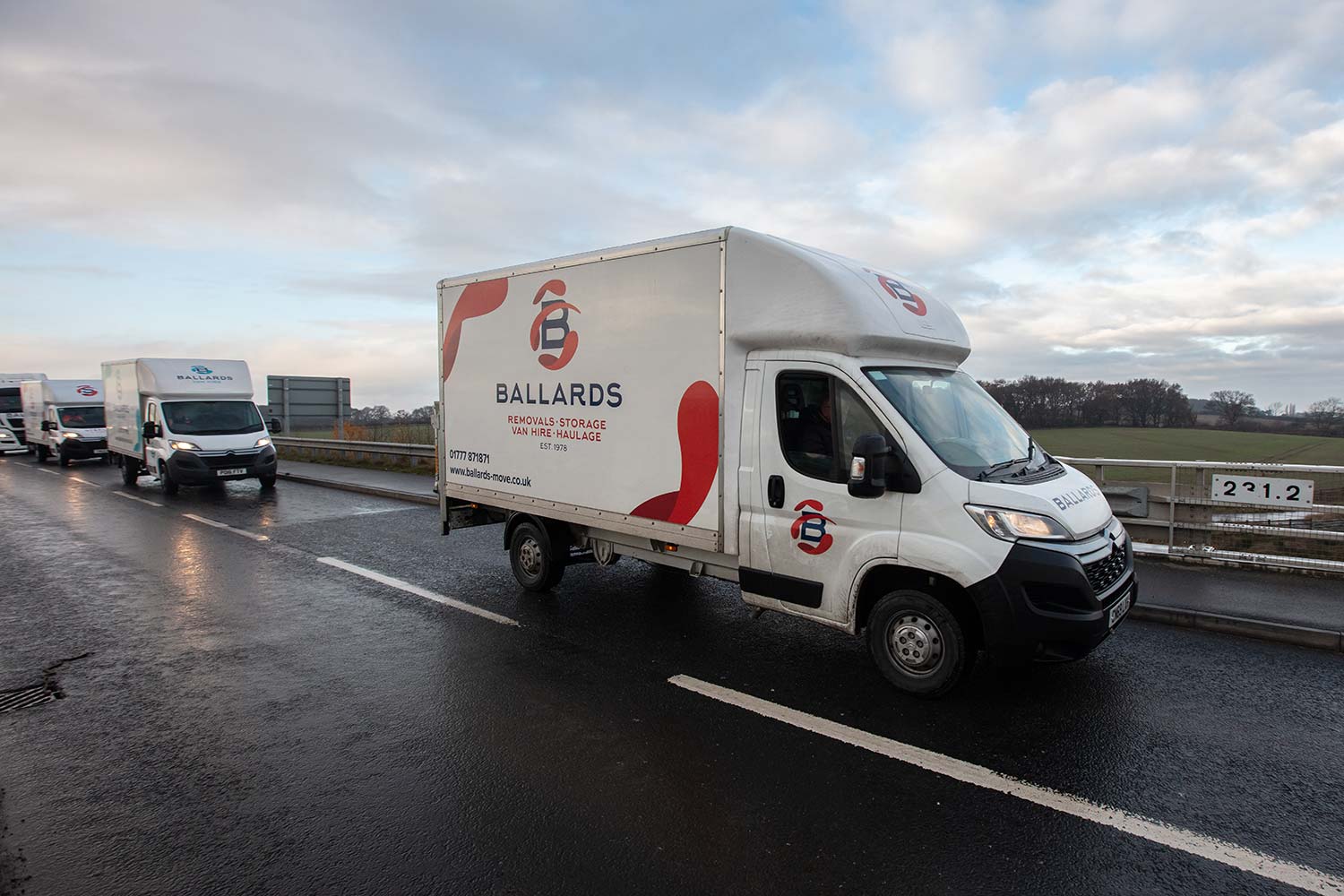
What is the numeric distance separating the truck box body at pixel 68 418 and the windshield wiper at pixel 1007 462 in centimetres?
2657

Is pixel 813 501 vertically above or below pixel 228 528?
above

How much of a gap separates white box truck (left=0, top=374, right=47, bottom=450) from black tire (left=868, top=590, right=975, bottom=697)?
37.4 metres

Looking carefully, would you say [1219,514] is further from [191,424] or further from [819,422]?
[191,424]

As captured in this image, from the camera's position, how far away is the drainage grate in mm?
4574

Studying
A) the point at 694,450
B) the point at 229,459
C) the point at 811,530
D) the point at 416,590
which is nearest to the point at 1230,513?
the point at 811,530

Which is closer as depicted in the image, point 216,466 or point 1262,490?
point 1262,490

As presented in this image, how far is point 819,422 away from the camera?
4855mm

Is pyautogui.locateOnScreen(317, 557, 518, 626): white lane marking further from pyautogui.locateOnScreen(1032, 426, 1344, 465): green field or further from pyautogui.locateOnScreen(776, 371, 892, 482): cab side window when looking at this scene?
pyautogui.locateOnScreen(1032, 426, 1344, 465): green field

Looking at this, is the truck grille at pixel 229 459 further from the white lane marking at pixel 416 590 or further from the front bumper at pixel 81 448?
the front bumper at pixel 81 448

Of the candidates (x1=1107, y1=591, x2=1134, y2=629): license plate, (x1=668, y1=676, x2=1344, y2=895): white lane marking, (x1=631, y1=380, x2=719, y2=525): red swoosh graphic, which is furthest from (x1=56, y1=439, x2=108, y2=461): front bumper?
(x1=1107, y1=591, x2=1134, y2=629): license plate

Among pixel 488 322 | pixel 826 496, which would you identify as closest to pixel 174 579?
pixel 488 322

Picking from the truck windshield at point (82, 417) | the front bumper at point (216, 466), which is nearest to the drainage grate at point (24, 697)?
the front bumper at point (216, 466)

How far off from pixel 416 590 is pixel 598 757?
416 centimetres

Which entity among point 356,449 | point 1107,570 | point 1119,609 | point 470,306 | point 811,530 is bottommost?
point 356,449
